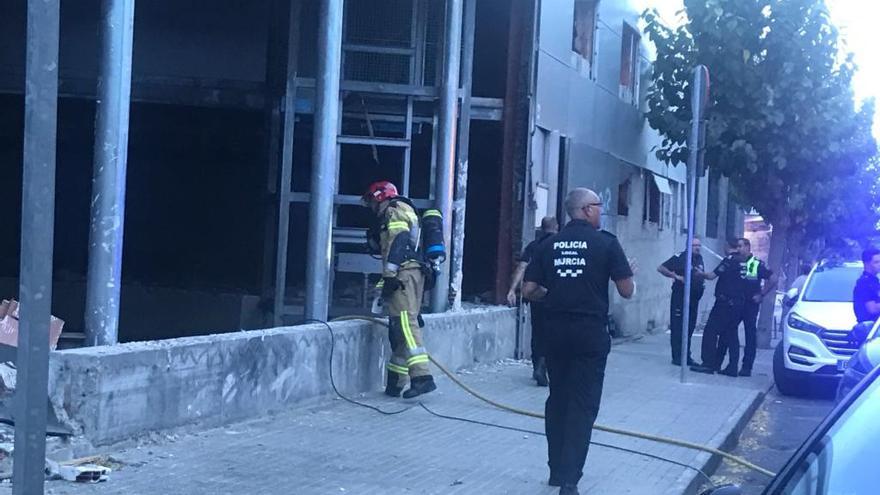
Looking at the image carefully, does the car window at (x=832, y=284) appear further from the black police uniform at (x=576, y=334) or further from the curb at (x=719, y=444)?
the black police uniform at (x=576, y=334)

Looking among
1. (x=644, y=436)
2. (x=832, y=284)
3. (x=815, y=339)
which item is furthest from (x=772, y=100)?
(x=644, y=436)

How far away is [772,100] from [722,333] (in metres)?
5.49

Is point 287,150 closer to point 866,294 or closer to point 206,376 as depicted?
point 206,376

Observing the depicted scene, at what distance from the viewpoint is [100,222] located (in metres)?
7.49

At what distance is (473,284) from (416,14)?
3470 millimetres

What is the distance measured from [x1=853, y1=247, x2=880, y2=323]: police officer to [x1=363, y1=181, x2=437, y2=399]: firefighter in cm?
454

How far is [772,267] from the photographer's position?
776 inches

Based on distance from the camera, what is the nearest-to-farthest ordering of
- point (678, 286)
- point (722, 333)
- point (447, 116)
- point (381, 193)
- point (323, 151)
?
point (381, 193), point (323, 151), point (447, 116), point (722, 333), point (678, 286)

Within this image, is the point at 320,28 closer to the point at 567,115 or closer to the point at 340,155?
the point at 340,155

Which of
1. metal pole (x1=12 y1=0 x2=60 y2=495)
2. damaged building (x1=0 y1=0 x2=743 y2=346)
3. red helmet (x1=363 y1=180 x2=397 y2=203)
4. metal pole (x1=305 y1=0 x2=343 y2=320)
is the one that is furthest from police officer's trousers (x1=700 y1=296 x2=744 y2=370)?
metal pole (x1=12 y1=0 x2=60 y2=495)

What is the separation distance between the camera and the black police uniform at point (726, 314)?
13.9 metres

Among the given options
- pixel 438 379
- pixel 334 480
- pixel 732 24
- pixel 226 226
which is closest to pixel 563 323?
pixel 334 480

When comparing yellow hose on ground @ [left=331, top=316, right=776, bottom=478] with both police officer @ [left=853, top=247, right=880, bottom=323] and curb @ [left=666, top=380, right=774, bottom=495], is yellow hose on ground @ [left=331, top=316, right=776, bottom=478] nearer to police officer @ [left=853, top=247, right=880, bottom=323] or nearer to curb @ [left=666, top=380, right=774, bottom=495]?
curb @ [left=666, top=380, right=774, bottom=495]

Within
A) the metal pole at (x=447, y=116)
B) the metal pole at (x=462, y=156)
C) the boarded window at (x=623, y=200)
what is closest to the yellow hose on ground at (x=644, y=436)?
the metal pole at (x=447, y=116)
